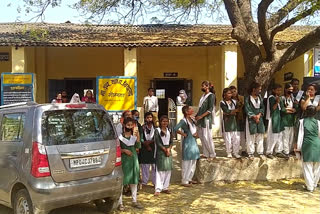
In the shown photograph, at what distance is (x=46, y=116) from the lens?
4.05m

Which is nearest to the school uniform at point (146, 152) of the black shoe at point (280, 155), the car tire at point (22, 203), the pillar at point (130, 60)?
the car tire at point (22, 203)

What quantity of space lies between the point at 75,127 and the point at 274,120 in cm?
412

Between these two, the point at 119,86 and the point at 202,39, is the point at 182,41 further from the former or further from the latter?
the point at 119,86

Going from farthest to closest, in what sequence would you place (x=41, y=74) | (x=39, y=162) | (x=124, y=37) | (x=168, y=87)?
(x=168, y=87) < (x=41, y=74) < (x=124, y=37) < (x=39, y=162)

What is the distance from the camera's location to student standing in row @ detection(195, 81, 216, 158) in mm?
6391

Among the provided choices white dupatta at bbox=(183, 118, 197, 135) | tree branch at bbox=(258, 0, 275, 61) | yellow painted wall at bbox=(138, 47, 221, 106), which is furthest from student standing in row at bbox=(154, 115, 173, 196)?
yellow painted wall at bbox=(138, 47, 221, 106)

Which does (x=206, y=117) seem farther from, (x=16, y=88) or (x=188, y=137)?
(x=16, y=88)

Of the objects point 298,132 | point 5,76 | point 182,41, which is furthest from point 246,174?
point 5,76

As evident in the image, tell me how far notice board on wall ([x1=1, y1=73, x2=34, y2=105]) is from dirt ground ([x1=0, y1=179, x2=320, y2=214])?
5.36 m

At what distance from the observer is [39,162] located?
383 centimetres

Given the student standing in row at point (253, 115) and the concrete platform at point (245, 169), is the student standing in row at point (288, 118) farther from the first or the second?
the student standing in row at point (253, 115)

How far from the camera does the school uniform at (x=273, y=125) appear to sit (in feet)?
21.8

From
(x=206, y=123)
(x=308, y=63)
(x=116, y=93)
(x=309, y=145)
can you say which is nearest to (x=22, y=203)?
(x=206, y=123)

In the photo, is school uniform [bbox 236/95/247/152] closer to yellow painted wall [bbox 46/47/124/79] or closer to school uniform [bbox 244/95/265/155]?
school uniform [bbox 244/95/265/155]
